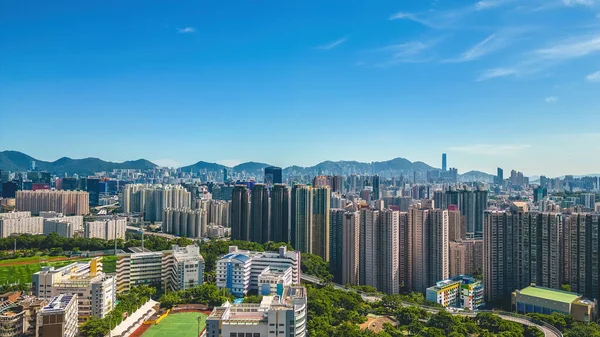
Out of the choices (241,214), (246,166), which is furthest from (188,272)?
(246,166)

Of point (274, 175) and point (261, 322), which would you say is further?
point (274, 175)

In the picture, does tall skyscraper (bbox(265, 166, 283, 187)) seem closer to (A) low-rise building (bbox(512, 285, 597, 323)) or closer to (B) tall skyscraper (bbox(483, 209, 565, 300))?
(B) tall skyscraper (bbox(483, 209, 565, 300))

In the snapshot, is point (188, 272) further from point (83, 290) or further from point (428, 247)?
point (428, 247)

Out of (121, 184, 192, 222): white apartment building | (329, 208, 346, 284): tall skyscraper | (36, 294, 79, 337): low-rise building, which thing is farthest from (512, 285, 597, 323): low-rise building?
(121, 184, 192, 222): white apartment building

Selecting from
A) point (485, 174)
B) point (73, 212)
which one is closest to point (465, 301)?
point (73, 212)

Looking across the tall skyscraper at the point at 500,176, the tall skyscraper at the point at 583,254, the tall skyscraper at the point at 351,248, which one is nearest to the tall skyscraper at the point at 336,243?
the tall skyscraper at the point at 351,248

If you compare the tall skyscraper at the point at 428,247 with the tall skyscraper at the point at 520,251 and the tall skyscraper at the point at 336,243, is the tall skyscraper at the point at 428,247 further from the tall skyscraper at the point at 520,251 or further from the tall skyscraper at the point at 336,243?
the tall skyscraper at the point at 336,243
